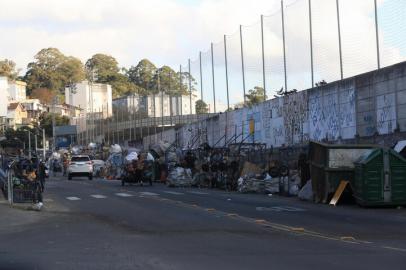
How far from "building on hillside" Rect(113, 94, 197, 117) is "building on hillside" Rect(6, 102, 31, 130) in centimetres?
6742

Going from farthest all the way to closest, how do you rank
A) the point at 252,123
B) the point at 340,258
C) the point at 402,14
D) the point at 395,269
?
1. the point at 252,123
2. the point at 402,14
3. the point at 340,258
4. the point at 395,269

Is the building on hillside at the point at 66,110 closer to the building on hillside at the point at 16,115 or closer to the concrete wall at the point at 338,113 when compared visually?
the building on hillside at the point at 16,115

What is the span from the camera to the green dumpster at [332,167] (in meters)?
21.8

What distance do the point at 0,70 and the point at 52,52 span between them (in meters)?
11.5

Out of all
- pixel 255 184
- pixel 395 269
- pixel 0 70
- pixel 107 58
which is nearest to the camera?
pixel 395 269

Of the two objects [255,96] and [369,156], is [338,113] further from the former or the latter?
[255,96]

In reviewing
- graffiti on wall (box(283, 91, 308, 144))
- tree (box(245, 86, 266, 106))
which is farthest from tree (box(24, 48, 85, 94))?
graffiti on wall (box(283, 91, 308, 144))

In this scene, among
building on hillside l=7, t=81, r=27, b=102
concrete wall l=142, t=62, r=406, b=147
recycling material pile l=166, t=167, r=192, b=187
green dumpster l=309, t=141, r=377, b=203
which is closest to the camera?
green dumpster l=309, t=141, r=377, b=203

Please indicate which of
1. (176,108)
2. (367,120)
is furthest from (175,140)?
(367,120)

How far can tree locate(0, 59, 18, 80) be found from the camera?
142 meters

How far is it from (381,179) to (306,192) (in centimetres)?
376

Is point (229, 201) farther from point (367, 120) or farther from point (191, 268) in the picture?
point (191, 268)

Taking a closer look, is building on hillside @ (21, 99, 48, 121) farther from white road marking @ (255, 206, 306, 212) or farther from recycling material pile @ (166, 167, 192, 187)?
white road marking @ (255, 206, 306, 212)

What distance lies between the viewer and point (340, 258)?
10430mm
